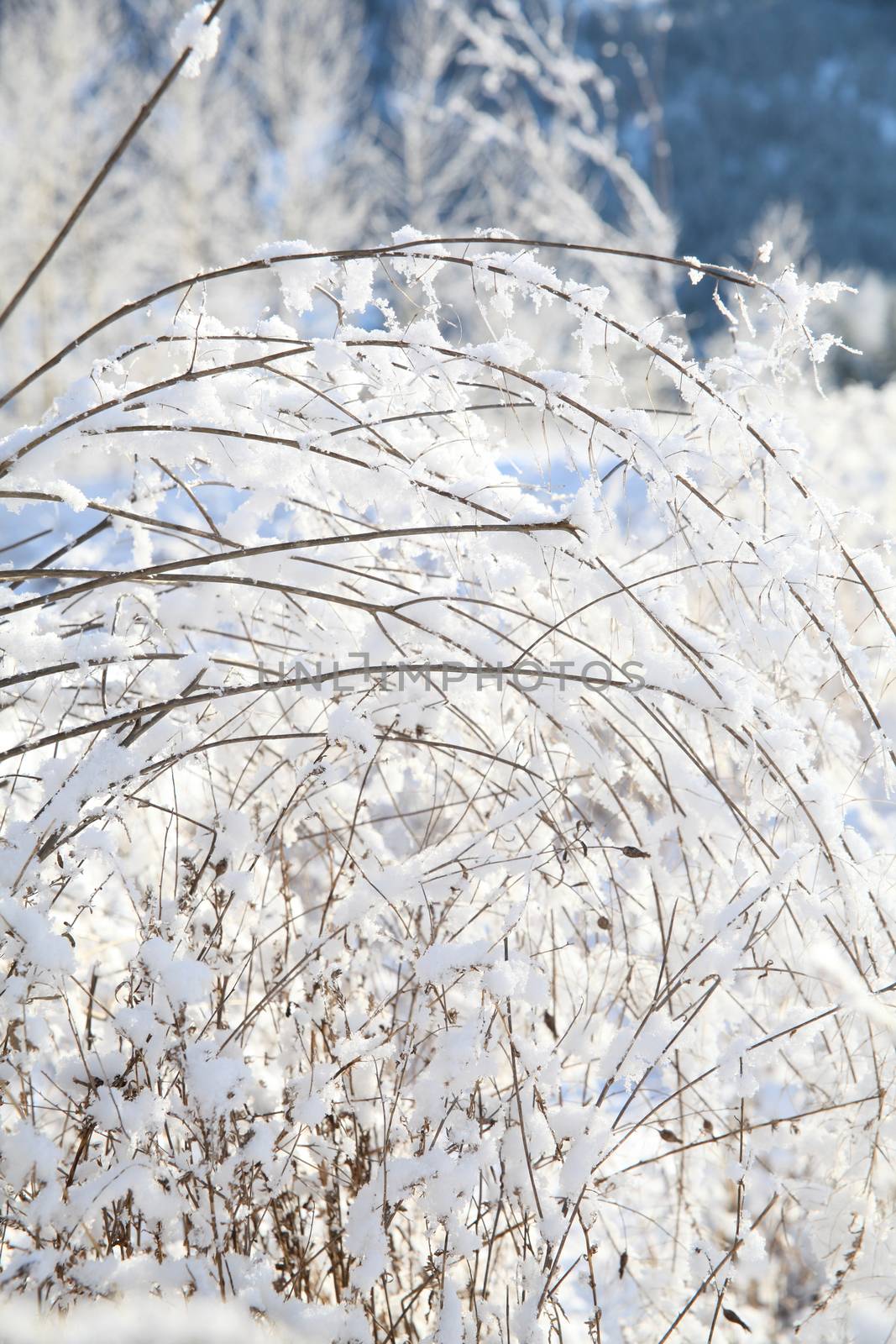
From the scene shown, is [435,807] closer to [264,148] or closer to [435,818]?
[435,818]

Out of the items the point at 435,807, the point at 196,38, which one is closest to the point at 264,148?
the point at 196,38

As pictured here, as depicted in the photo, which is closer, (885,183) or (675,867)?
(675,867)

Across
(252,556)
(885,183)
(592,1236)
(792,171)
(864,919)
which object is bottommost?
(592,1236)

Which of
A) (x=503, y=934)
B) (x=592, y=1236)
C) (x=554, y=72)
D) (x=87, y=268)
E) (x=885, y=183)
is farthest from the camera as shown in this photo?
(x=885, y=183)

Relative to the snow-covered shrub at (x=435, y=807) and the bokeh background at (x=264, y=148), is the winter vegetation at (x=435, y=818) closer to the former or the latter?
the snow-covered shrub at (x=435, y=807)

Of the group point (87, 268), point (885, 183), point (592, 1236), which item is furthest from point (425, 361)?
point (885, 183)

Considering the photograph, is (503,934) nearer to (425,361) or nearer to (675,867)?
(675,867)

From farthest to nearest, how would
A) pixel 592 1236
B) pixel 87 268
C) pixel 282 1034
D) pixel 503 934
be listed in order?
pixel 87 268
pixel 592 1236
pixel 282 1034
pixel 503 934

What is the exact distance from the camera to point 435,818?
4.15 ft

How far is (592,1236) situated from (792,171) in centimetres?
4143

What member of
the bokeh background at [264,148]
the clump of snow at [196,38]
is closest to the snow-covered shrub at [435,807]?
the clump of snow at [196,38]

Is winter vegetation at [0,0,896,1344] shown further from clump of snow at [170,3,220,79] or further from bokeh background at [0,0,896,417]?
bokeh background at [0,0,896,417]

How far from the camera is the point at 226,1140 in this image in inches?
41.2

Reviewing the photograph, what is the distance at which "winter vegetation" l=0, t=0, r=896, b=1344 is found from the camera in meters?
0.98
